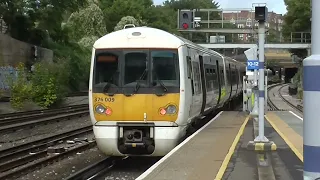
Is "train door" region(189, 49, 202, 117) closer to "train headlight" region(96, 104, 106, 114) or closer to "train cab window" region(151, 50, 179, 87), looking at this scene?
"train cab window" region(151, 50, 179, 87)

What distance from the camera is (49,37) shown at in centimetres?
5134

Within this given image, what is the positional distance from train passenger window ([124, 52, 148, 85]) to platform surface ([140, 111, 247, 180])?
182cm

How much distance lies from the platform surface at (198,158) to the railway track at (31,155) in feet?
11.1

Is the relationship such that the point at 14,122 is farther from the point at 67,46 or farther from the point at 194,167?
the point at 67,46

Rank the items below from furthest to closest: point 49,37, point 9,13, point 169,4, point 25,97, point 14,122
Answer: point 169,4 < point 49,37 < point 9,13 < point 25,97 < point 14,122

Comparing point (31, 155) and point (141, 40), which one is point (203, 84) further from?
point (31, 155)

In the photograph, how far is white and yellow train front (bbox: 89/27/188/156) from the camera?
10.9 metres

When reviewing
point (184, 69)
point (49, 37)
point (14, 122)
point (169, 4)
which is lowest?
point (14, 122)

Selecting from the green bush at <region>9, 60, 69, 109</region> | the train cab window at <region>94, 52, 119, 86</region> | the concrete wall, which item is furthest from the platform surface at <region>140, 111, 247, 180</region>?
the concrete wall

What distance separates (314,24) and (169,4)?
126778mm

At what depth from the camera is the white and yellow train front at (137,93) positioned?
10.9 m

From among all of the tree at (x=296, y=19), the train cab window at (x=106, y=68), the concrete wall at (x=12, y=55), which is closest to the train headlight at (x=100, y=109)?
the train cab window at (x=106, y=68)

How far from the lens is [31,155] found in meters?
13.0

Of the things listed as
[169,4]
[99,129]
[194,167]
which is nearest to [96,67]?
[99,129]
